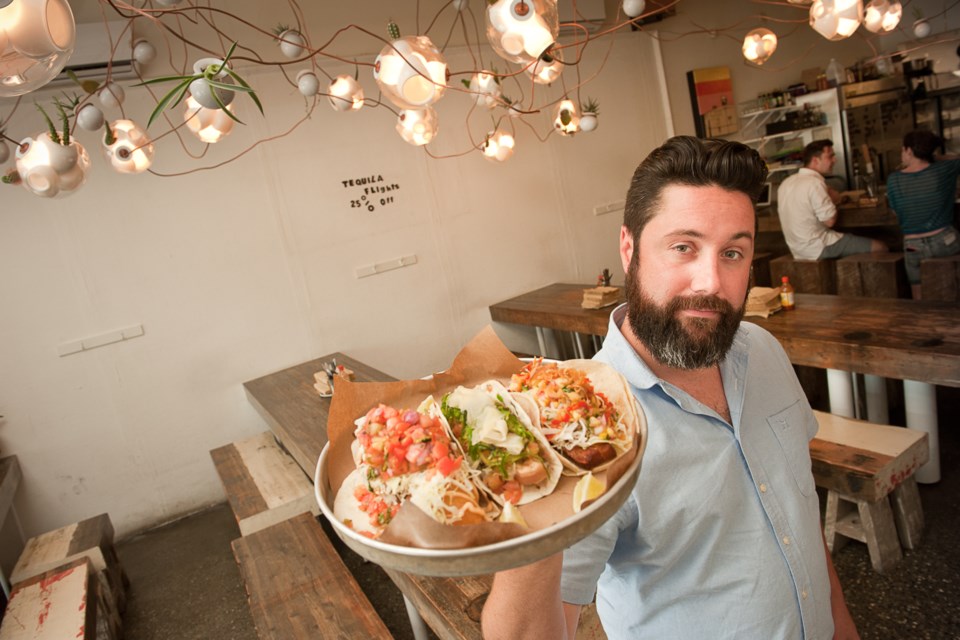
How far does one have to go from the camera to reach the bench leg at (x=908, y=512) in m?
2.56

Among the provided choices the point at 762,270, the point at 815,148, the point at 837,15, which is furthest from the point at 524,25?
the point at 762,270

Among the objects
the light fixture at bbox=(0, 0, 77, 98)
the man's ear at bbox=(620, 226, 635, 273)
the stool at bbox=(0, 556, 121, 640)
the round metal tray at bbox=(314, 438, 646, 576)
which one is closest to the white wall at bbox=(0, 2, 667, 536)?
the stool at bbox=(0, 556, 121, 640)

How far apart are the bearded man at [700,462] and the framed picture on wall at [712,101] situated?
20.6ft

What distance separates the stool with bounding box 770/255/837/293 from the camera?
5.32m

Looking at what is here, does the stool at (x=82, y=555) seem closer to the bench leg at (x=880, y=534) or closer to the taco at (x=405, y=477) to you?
the taco at (x=405, y=477)

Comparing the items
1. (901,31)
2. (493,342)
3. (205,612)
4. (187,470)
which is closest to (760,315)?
(493,342)

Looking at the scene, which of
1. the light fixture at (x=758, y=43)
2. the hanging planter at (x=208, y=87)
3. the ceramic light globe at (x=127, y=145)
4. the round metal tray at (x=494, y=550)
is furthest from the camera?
the light fixture at (x=758, y=43)

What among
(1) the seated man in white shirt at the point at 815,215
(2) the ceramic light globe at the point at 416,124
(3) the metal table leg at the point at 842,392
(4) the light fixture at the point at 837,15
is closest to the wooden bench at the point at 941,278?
(1) the seated man in white shirt at the point at 815,215

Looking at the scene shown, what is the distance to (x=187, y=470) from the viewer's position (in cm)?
447

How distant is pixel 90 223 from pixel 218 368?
4.13 feet

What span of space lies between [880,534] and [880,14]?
9.31ft

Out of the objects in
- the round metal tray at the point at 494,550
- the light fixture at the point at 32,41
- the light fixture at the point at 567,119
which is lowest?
the round metal tray at the point at 494,550

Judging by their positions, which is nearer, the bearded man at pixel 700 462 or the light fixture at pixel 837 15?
the bearded man at pixel 700 462

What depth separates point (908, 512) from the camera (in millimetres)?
2578
